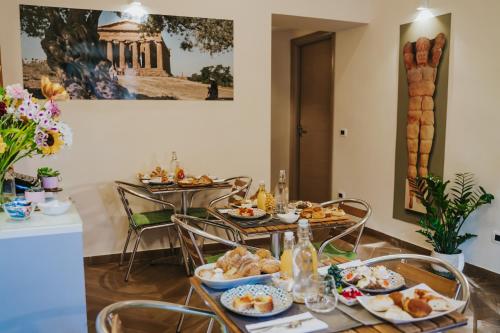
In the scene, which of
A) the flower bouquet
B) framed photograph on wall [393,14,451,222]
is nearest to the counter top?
the flower bouquet

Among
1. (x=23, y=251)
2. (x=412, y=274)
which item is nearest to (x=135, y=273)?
(x=23, y=251)

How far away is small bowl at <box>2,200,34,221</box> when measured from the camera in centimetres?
195

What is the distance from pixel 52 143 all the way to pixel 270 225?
1.25 m

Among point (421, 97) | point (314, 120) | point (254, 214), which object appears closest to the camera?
point (254, 214)

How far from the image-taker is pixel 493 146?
3.78 m

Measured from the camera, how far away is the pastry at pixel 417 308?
4.37 ft

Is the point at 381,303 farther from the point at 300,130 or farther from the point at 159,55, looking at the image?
the point at 300,130

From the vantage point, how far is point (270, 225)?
2.66 metres

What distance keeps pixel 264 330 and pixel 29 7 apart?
11.8 feet

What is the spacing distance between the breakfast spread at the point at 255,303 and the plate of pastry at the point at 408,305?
0.29 m

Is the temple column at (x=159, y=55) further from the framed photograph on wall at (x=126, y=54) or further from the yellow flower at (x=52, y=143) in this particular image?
the yellow flower at (x=52, y=143)

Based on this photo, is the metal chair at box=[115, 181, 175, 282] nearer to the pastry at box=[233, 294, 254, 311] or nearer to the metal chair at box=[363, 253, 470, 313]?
the metal chair at box=[363, 253, 470, 313]

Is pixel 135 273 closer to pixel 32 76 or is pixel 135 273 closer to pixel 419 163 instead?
pixel 32 76

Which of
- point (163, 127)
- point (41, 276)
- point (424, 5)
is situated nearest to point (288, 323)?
point (41, 276)
